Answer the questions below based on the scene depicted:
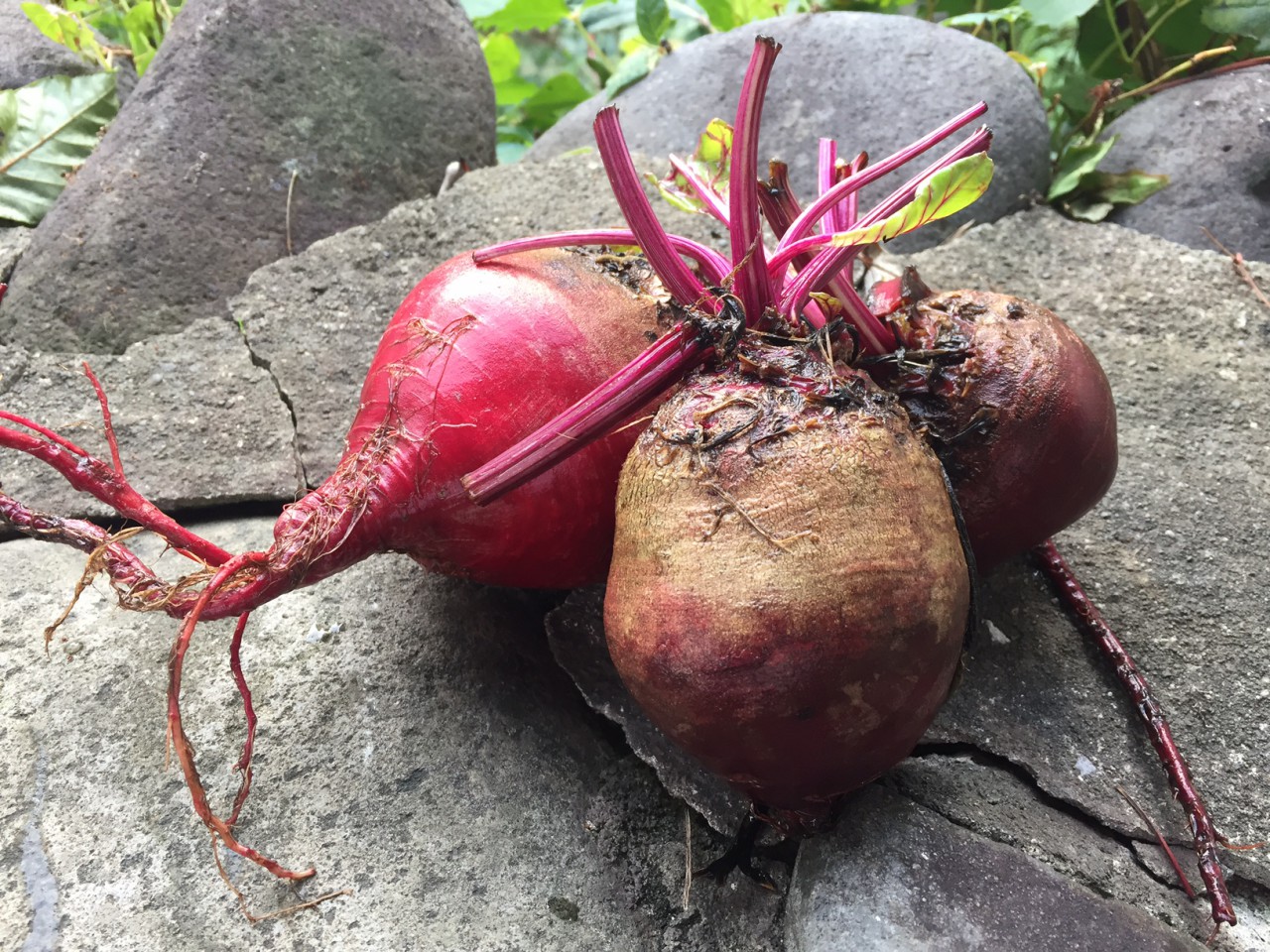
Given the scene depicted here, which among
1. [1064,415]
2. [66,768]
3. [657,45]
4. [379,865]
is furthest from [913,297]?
[657,45]

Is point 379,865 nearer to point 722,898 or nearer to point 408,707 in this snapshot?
point 408,707

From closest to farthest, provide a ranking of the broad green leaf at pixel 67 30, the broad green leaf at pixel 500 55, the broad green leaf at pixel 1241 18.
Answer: the broad green leaf at pixel 1241 18
the broad green leaf at pixel 67 30
the broad green leaf at pixel 500 55

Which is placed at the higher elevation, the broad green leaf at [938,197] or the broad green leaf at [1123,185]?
the broad green leaf at [938,197]

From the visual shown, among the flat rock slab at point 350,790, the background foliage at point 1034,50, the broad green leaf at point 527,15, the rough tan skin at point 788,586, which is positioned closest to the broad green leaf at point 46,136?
the background foliage at point 1034,50

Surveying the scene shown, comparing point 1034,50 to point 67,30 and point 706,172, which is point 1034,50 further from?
point 67,30

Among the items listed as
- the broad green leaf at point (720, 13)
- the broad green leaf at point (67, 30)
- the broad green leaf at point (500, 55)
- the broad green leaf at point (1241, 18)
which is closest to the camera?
the broad green leaf at point (1241, 18)

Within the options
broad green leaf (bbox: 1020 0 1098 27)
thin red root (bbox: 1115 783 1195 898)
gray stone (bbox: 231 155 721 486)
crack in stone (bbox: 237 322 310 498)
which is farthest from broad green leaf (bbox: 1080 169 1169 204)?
crack in stone (bbox: 237 322 310 498)

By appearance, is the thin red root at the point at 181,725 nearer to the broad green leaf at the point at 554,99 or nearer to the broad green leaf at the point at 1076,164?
the broad green leaf at the point at 1076,164
